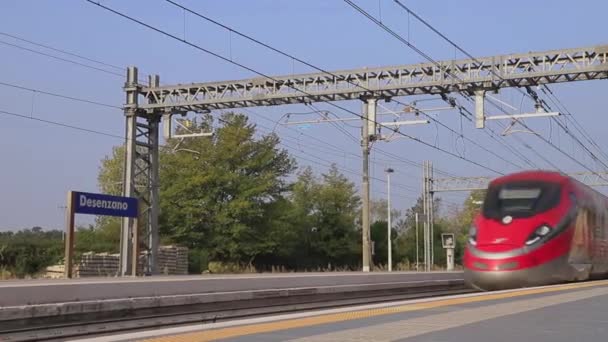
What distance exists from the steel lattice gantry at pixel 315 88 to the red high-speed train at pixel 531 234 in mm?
7516

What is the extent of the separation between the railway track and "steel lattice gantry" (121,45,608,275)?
11203mm

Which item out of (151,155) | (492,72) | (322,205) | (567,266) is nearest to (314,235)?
(322,205)

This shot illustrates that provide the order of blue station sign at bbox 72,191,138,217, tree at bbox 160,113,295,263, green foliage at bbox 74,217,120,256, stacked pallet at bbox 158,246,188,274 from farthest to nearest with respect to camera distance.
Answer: tree at bbox 160,113,295,263
green foliage at bbox 74,217,120,256
stacked pallet at bbox 158,246,188,274
blue station sign at bbox 72,191,138,217

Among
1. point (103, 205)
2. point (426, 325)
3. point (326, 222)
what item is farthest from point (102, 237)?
point (426, 325)

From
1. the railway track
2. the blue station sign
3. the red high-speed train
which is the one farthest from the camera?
the blue station sign

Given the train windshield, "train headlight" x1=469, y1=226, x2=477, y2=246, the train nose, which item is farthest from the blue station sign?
the train windshield

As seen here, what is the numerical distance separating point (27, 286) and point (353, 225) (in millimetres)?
49590

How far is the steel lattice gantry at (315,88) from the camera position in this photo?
2756cm

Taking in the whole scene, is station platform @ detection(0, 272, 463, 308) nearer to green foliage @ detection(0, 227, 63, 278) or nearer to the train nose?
the train nose

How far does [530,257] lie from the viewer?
1845 cm

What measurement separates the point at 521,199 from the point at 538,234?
1.47 m

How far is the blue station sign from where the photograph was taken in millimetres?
23547

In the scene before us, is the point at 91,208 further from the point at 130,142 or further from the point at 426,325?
the point at 426,325

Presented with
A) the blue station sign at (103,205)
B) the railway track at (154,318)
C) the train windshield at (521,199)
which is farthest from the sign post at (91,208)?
the train windshield at (521,199)
